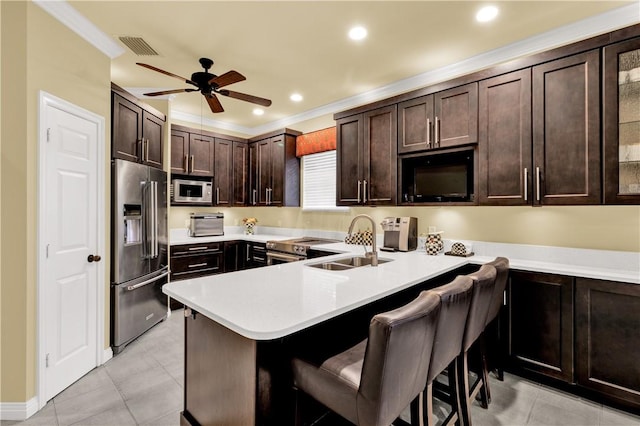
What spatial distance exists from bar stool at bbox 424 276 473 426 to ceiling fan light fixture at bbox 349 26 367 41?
2154 millimetres

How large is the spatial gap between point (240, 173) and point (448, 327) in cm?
446

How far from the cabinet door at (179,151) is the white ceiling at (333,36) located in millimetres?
758

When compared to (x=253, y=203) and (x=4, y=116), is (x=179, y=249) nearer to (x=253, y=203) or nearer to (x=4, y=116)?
(x=253, y=203)

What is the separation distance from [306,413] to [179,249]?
3128 millimetres

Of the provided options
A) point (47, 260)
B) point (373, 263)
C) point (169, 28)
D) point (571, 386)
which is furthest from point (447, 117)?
point (47, 260)

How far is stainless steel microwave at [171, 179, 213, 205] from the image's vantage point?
4.48m

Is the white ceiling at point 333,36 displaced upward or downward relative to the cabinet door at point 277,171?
upward

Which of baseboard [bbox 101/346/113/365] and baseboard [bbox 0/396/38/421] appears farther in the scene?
baseboard [bbox 101/346/113/365]

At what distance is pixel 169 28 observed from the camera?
8.41ft

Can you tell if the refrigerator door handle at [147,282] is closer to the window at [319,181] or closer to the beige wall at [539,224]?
the window at [319,181]

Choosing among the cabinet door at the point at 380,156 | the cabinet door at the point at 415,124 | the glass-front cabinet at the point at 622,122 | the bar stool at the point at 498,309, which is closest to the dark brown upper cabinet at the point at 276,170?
the cabinet door at the point at 380,156

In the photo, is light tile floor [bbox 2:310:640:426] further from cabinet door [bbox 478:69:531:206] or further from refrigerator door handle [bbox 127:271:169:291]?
cabinet door [bbox 478:69:531:206]

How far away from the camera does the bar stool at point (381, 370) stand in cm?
107

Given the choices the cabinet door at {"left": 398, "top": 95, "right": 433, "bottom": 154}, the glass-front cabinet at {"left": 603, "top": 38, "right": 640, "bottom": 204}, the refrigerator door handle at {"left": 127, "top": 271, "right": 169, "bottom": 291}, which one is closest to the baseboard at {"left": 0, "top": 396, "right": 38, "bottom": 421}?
the refrigerator door handle at {"left": 127, "top": 271, "right": 169, "bottom": 291}
